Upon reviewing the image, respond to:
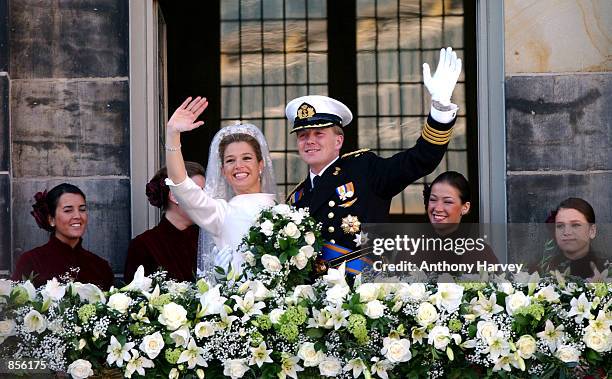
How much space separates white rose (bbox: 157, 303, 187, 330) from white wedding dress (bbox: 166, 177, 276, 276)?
74cm

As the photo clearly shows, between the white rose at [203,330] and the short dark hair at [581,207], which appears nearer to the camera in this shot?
the white rose at [203,330]

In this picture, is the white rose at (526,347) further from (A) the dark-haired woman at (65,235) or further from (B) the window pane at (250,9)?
(B) the window pane at (250,9)

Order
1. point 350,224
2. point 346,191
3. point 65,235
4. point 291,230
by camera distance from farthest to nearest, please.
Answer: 1. point 65,235
2. point 346,191
3. point 350,224
4. point 291,230

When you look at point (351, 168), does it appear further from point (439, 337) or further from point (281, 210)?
point (439, 337)

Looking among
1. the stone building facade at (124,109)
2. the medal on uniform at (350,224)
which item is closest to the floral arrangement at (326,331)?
the medal on uniform at (350,224)

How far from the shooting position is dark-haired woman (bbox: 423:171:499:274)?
5.53 metres

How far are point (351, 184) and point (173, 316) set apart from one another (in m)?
1.26

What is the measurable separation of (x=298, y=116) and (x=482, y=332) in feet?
5.10

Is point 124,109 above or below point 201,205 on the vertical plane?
above

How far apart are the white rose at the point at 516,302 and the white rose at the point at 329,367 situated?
711 millimetres

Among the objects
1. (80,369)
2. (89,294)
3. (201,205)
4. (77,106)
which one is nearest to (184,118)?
(201,205)

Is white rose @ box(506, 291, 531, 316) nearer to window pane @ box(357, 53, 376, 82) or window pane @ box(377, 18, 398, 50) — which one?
window pane @ box(357, 53, 376, 82)

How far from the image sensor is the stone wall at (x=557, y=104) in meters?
7.33

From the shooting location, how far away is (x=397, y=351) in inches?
200
